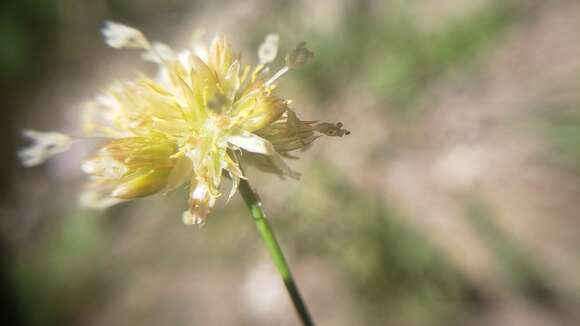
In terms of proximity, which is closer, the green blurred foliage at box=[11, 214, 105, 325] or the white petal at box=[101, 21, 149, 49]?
the white petal at box=[101, 21, 149, 49]

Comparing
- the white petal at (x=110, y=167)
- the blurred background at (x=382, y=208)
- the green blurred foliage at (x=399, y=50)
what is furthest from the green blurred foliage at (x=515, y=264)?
the white petal at (x=110, y=167)

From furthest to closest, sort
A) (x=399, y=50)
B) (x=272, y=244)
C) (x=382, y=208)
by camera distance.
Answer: (x=399, y=50)
(x=382, y=208)
(x=272, y=244)

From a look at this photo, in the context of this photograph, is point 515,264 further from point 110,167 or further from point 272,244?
point 110,167

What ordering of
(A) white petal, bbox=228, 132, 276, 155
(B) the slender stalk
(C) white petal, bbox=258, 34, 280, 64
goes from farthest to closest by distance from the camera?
(C) white petal, bbox=258, 34, 280, 64 < (A) white petal, bbox=228, 132, 276, 155 < (B) the slender stalk

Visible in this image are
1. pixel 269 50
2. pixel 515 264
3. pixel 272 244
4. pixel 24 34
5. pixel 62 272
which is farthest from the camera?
pixel 24 34

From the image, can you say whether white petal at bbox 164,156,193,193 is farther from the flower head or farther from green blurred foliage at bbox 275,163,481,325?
green blurred foliage at bbox 275,163,481,325

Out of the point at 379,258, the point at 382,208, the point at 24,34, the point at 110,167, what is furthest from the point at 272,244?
the point at 24,34

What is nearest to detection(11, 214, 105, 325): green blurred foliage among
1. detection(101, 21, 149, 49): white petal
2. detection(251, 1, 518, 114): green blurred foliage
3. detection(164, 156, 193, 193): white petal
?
detection(251, 1, 518, 114): green blurred foliage
